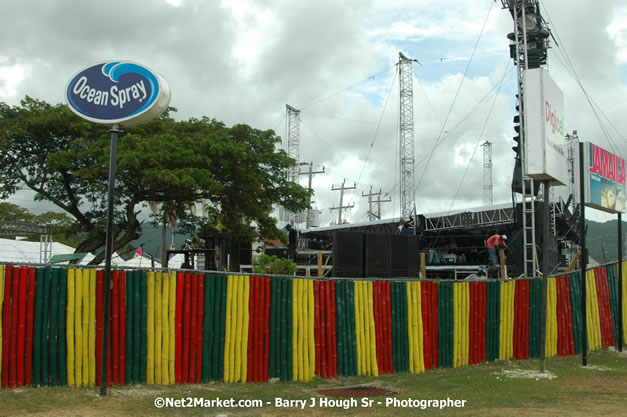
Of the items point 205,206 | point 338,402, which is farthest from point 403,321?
point 205,206

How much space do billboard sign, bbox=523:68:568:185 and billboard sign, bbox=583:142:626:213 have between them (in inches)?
60.9

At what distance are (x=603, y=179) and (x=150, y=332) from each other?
32.9ft

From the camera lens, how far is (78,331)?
7832 millimetres


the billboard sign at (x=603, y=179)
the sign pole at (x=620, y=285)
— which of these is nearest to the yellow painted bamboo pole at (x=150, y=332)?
the billboard sign at (x=603, y=179)

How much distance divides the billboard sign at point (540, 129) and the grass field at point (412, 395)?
11.7 ft

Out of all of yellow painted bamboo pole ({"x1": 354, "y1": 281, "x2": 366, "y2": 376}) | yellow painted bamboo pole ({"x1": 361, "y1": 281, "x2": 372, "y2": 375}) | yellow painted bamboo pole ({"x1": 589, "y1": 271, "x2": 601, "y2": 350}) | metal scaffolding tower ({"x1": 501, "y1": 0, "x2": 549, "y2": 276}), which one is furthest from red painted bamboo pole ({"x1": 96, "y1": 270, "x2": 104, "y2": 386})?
metal scaffolding tower ({"x1": 501, "y1": 0, "x2": 549, "y2": 276})

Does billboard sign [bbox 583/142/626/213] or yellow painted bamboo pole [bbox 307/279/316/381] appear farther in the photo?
billboard sign [bbox 583/142/626/213]

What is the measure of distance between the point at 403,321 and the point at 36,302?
6.11 m

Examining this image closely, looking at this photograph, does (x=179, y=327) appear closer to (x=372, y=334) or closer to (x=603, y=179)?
(x=372, y=334)

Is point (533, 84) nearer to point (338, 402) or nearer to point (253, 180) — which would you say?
point (338, 402)

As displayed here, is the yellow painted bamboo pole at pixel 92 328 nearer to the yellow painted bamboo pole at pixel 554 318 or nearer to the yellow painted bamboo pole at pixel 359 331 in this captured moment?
the yellow painted bamboo pole at pixel 359 331

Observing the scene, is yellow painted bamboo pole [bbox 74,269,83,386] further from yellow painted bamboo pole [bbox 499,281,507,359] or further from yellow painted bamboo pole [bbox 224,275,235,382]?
yellow painted bamboo pole [bbox 499,281,507,359]

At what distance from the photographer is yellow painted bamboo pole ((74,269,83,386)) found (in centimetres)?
781

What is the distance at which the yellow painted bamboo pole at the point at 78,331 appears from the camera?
781cm
